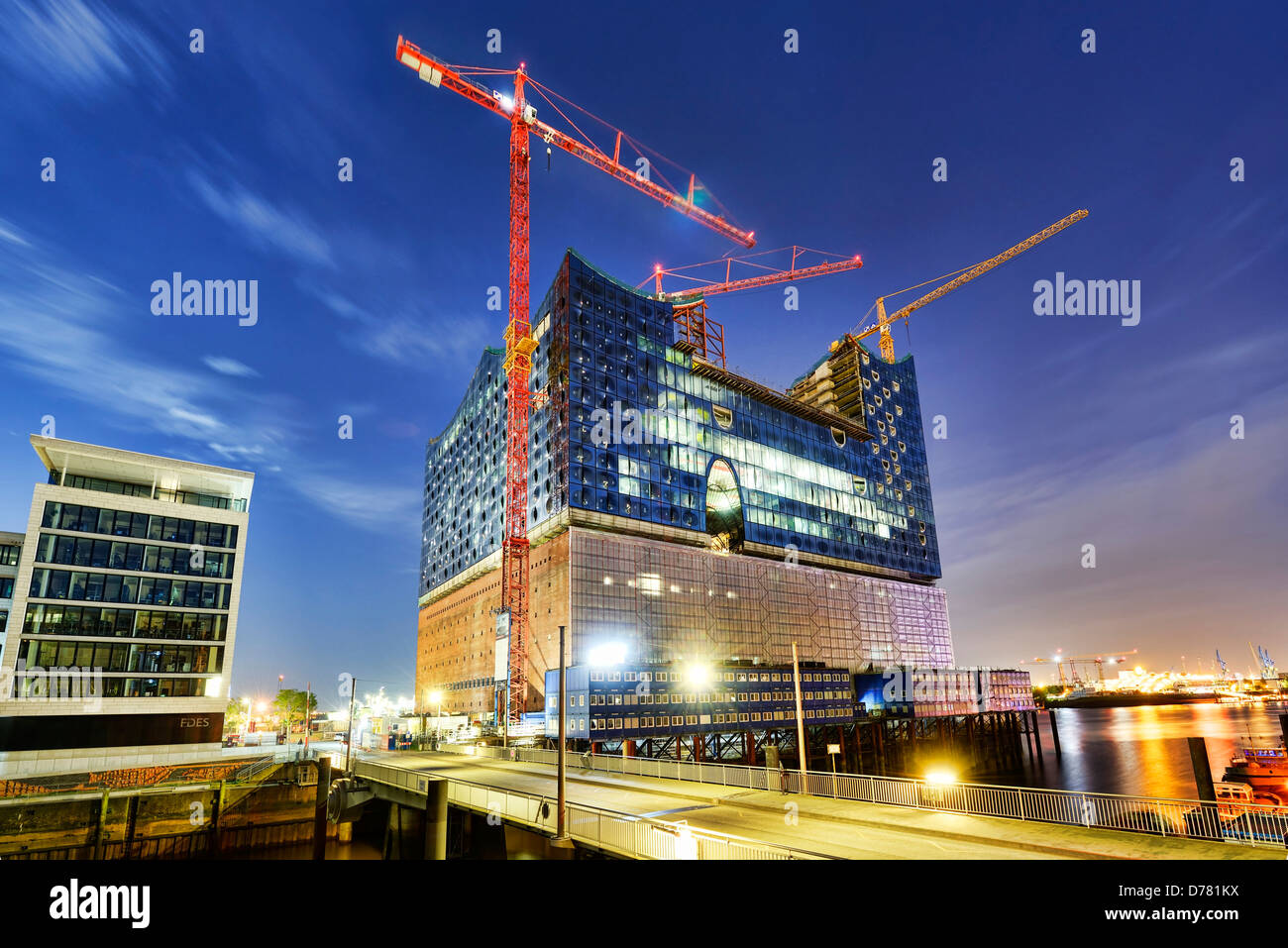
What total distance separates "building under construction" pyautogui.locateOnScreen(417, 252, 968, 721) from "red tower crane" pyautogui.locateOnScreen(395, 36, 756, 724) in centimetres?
195

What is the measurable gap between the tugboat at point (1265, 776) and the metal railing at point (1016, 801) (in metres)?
13.1

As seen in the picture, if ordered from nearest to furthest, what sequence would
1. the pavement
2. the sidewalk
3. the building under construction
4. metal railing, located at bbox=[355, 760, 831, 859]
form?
1. metal railing, located at bbox=[355, 760, 831, 859]
2. the sidewalk
3. the pavement
4. the building under construction

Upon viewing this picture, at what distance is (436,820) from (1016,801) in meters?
22.7

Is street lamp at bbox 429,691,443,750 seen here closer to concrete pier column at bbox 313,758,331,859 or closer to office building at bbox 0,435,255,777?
office building at bbox 0,435,255,777

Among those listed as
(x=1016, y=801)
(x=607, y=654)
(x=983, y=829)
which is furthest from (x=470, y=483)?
(x=983, y=829)

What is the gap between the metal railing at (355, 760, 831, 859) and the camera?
17.0 m

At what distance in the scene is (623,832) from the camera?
2098cm

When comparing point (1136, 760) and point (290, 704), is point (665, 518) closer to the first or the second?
point (1136, 760)

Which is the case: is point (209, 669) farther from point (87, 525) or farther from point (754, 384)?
point (754, 384)

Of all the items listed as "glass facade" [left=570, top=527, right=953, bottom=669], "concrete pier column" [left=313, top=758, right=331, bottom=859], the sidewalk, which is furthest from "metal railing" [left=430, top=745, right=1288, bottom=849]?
"glass facade" [left=570, top=527, right=953, bottom=669]

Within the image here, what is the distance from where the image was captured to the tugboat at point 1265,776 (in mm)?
45219

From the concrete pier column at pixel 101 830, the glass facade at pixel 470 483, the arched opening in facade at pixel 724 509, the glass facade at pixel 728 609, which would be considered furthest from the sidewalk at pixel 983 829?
the glass facade at pixel 470 483

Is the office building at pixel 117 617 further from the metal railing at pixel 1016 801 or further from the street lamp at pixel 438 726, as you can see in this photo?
the metal railing at pixel 1016 801
